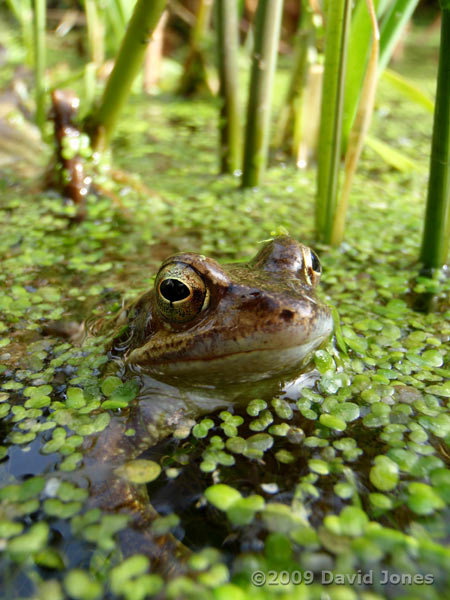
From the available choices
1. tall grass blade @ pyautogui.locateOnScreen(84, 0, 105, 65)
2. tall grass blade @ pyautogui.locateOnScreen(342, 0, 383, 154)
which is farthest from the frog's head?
tall grass blade @ pyautogui.locateOnScreen(84, 0, 105, 65)

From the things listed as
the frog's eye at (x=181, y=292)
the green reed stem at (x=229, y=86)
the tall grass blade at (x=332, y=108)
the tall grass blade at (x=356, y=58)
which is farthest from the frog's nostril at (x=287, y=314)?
the green reed stem at (x=229, y=86)

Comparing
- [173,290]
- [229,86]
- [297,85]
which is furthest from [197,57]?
[173,290]

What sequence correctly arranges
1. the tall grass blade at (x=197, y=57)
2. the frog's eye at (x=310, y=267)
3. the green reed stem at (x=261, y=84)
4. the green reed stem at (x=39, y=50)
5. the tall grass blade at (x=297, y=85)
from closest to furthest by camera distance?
the frog's eye at (x=310, y=267), the green reed stem at (x=261, y=84), the green reed stem at (x=39, y=50), the tall grass blade at (x=297, y=85), the tall grass blade at (x=197, y=57)

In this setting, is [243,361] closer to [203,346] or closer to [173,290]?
[203,346]

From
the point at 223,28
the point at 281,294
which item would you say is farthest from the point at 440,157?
the point at 223,28

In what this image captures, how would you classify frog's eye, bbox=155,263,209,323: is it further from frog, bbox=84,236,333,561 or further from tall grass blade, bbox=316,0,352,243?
tall grass blade, bbox=316,0,352,243

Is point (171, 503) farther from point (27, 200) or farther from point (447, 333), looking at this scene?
point (27, 200)

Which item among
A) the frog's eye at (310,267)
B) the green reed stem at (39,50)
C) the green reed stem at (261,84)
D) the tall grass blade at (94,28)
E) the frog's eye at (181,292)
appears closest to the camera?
the frog's eye at (181,292)

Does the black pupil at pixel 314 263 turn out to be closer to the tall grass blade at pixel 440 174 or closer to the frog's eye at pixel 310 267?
the frog's eye at pixel 310 267
